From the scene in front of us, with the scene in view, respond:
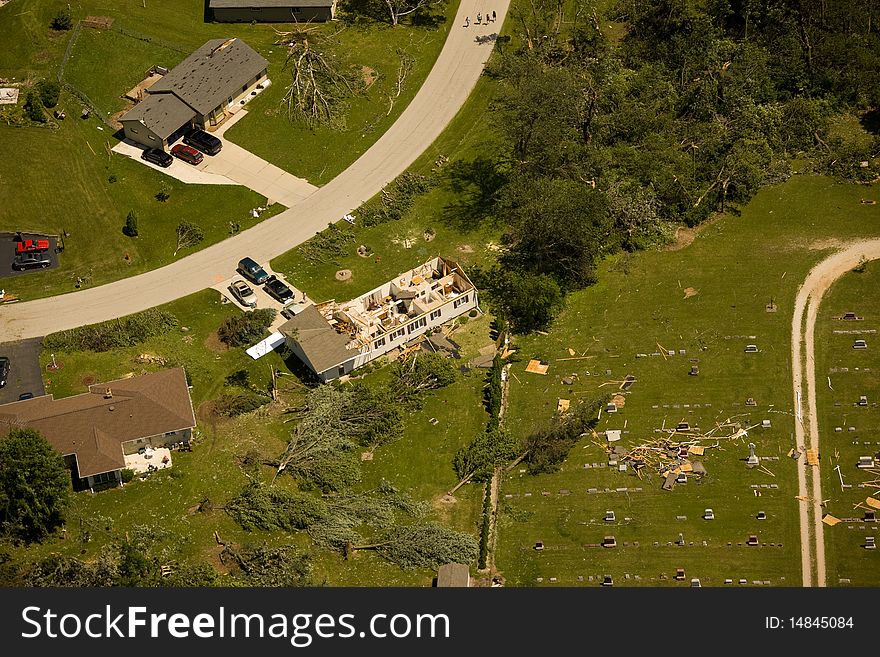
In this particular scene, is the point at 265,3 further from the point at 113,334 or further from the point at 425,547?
the point at 425,547

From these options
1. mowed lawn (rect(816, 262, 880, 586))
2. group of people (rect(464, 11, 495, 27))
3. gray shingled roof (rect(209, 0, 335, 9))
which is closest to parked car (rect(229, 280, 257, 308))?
gray shingled roof (rect(209, 0, 335, 9))

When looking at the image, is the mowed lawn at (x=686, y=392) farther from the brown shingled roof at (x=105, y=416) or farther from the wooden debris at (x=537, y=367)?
the brown shingled roof at (x=105, y=416)

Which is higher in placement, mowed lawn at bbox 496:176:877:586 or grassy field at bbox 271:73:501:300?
grassy field at bbox 271:73:501:300

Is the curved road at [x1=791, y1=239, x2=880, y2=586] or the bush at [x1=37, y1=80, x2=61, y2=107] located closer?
the curved road at [x1=791, y1=239, x2=880, y2=586]

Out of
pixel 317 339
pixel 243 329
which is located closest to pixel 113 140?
pixel 243 329

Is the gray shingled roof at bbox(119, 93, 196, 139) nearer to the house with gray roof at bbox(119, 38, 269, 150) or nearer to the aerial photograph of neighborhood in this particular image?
the house with gray roof at bbox(119, 38, 269, 150)

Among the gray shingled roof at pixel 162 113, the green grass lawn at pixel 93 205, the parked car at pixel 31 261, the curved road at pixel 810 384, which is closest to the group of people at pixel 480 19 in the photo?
the gray shingled roof at pixel 162 113

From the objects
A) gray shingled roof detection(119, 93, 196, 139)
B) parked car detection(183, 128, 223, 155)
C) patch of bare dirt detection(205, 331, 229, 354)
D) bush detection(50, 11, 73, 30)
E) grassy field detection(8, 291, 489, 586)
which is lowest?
grassy field detection(8, 291, 489, 586)
